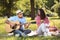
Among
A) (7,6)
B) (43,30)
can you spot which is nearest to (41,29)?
(43,30)

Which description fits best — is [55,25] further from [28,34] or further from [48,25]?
[28,34]

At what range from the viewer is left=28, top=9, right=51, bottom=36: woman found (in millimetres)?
3930

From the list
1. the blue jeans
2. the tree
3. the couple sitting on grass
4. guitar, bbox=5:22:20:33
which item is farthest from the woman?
the tree

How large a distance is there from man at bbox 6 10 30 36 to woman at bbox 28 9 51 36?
0.74 feet

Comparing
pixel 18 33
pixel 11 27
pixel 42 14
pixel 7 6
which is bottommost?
pixel 18 33

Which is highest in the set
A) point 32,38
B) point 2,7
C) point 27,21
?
point 2,7

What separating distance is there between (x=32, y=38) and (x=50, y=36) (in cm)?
35

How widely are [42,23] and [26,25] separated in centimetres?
31

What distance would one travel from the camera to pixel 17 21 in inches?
155

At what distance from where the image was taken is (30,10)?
3.98m

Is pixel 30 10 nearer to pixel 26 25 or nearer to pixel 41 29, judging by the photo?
pixel 26 25

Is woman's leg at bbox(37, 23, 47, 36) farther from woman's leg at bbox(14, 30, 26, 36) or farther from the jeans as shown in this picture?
woman's leg at bbox(14, 30, 26, 36)

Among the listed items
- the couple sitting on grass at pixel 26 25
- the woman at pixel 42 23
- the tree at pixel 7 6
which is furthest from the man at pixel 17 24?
the woman at pixel 42 23

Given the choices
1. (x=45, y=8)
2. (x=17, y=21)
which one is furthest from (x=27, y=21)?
(x=45, y=8)
